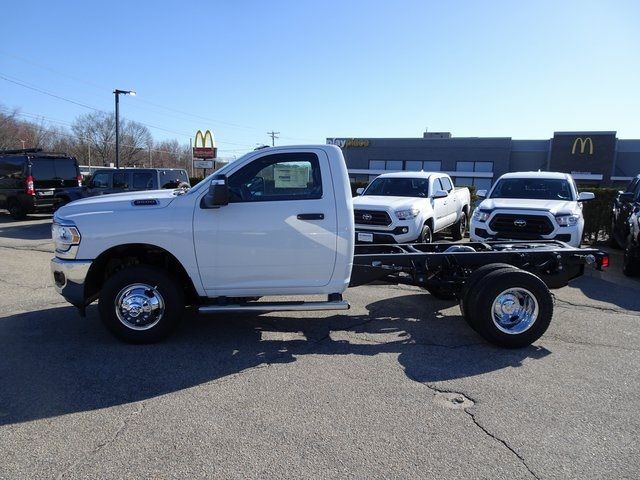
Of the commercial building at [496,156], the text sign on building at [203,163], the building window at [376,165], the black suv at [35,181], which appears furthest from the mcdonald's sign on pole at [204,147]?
the building window at [376,165]

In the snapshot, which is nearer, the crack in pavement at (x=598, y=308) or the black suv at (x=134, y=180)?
the crack in pavement at (x=598, y=308)

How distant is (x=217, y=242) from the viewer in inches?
195

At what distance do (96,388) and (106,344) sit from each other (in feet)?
3.62

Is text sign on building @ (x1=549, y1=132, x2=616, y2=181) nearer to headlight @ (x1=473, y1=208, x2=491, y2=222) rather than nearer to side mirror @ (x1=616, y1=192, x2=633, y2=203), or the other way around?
side mirror @ (x1=616, y1=192, x2=633, y2=203)

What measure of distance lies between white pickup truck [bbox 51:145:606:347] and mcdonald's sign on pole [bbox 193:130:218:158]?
21388 mm

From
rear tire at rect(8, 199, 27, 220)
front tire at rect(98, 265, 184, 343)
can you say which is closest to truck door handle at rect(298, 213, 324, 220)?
front tire at rect(98, 265, 184, 343)

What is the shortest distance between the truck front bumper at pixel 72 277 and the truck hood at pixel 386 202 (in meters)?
6.20

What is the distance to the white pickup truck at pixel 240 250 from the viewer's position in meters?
4.93

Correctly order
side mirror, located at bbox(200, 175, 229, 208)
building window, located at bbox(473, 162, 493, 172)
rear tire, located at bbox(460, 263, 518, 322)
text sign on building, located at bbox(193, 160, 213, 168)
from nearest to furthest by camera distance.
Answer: side mirror, located at bbox(200, 175, 229, 208) → rear tire, located at bbox(460, 263, 518, 322) → text sign on building, located at bbox(193, 160, 213, 168) → building window, located at bbox(473, 162, 493, 172)

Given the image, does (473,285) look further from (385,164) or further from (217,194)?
(385,164)

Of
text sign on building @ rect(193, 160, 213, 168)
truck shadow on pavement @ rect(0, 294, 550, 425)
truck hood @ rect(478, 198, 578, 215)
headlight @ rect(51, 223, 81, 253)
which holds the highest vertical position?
text sign on building @ rect(193, 160, 213, 168)

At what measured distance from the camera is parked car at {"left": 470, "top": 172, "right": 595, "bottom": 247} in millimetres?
8891

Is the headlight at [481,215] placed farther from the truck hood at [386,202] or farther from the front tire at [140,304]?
the front tire at [140,304]

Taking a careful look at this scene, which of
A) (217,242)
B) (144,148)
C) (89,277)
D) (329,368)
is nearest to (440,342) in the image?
(329,368)
